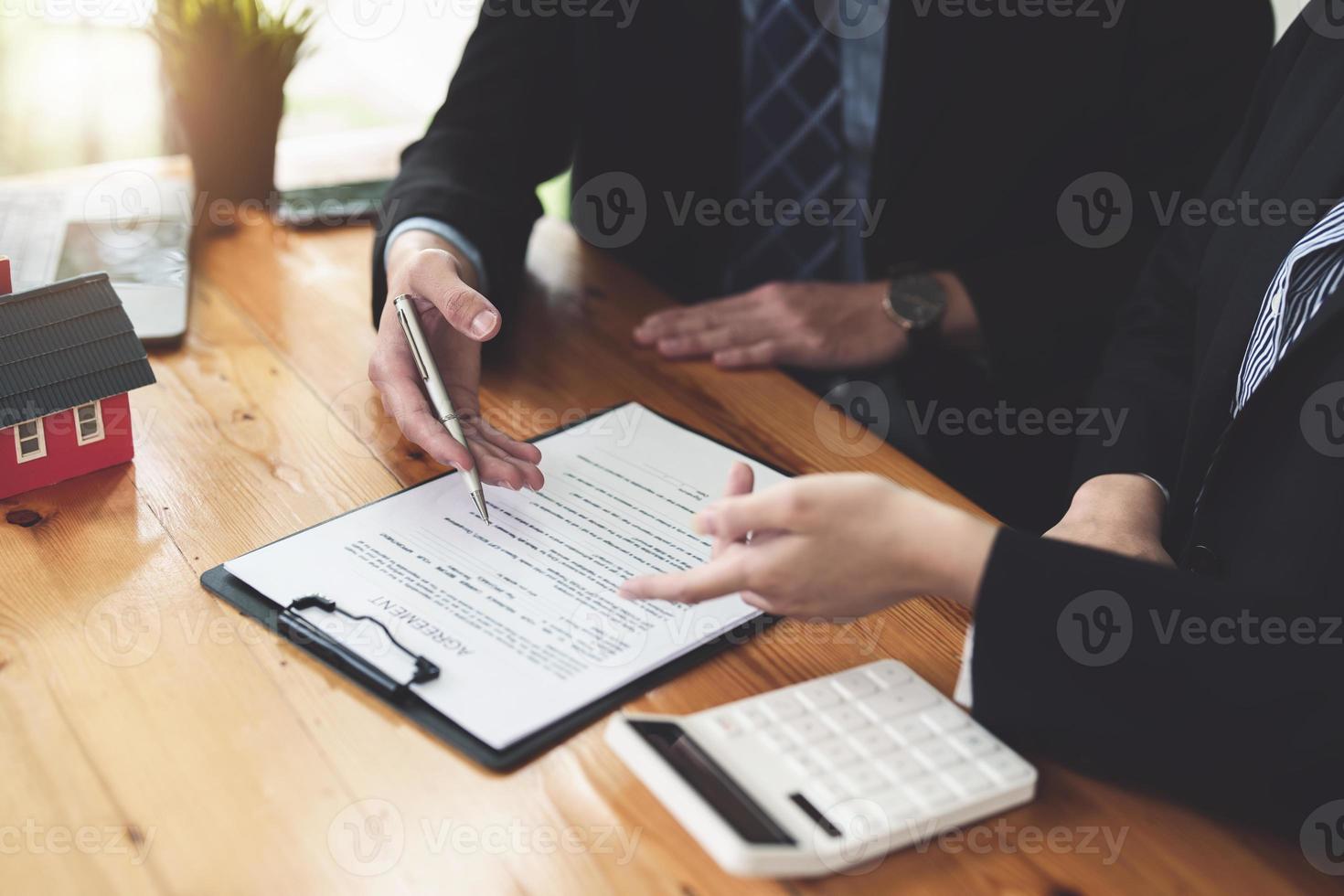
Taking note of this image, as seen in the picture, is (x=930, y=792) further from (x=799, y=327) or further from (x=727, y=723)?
(x=799, y=327)

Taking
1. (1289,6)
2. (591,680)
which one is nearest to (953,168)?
(1289,6)

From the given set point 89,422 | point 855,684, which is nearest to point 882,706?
point 855,684

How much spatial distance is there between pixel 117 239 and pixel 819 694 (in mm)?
1096

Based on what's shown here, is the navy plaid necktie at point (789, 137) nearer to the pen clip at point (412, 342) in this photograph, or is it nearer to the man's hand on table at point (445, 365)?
the man's hand on table at point (445, 365)

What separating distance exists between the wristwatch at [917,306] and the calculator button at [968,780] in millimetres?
844

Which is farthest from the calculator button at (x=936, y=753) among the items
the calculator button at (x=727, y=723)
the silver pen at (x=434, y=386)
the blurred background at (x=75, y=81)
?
the blurred background at (x=75, y=81)

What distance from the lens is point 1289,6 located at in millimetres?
1727

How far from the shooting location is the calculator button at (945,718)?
69 centimetres

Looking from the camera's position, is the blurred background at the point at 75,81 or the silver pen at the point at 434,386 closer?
the silver pen at the point at 434,386

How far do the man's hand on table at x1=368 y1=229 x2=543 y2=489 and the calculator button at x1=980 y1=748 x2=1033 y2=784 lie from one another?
1.44 feet

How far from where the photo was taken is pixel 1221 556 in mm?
889

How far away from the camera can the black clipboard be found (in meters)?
0.67

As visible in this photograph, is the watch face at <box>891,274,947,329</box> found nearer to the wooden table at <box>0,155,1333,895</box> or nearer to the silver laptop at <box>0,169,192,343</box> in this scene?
the wooden table at <box>0,155,1333,895</box>

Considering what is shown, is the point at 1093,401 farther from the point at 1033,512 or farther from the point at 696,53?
the point at 696,53
